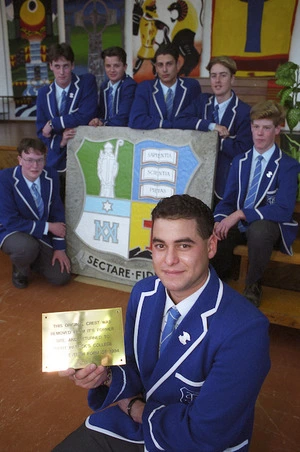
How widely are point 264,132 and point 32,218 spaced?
75.8 inches

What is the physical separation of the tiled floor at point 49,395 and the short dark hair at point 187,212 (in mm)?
1180

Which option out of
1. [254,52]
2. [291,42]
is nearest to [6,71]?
[254,52]

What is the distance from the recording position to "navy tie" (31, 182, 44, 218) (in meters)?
3.13

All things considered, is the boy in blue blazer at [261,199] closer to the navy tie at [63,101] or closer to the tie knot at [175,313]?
the tie knot at [175,313]

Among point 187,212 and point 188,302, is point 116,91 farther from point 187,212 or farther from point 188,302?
point 188,302

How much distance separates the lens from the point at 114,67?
3.33 m

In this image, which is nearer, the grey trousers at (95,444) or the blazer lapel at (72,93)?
the grey trousers at (95,444)

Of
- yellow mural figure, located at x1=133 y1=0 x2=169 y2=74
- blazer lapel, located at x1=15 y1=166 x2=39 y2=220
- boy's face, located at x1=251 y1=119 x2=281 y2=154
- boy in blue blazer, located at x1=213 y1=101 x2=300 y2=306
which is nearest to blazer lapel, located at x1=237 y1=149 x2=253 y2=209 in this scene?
boy in blue blazer, located at x1=213 y1=101 x2=300 y2=306

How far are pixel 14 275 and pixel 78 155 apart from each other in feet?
3.69

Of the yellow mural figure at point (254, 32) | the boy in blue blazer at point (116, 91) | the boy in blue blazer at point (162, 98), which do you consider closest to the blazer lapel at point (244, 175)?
the boy in blue blazer at point (162, 98)

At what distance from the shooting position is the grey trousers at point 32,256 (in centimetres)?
313

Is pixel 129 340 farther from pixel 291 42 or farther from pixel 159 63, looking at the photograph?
pixel 291 42

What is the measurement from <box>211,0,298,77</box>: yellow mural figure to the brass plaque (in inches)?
229

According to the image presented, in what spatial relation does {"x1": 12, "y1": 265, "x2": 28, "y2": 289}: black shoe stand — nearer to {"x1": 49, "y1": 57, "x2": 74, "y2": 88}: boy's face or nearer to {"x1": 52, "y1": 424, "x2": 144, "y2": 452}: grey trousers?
{"x1": 49, "y1": 57, "x2": 74, "y2": 88}: boy's face
